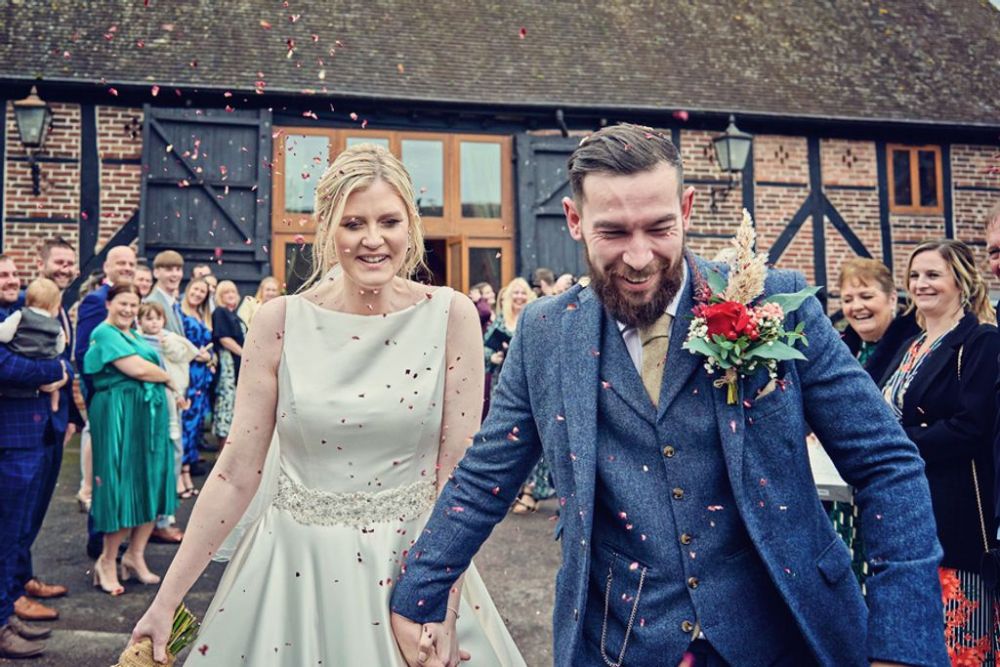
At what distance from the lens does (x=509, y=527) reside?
6.83 metres

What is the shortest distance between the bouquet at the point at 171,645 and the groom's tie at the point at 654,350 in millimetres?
1484

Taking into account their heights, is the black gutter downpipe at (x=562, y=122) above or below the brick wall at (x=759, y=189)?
above

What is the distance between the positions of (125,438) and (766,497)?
478 cm

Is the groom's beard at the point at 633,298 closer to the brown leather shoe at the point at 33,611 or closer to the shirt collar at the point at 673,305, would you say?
the shirt collar at the point at 673,305

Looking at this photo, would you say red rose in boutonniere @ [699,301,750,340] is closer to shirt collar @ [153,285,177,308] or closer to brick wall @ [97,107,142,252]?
shirt collar @ [153,285,177,308]

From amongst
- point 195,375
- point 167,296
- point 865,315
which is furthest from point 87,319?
point 865,315

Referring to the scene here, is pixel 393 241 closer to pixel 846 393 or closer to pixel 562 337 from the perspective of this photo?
pixel 562 337

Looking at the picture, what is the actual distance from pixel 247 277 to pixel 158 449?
20.4 feet

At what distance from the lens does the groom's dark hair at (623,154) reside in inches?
67.1

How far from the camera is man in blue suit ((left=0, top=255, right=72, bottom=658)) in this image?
4367mm

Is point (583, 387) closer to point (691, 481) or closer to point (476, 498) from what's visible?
point (691, 481)

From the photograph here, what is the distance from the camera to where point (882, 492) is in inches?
62.8

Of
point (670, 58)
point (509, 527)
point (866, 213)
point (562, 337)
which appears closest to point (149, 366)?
point (509, 527)

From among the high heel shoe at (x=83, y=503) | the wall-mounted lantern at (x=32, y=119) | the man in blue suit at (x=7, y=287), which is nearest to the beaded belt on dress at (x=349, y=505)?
the man in blue suit at (x=7, y=287)
